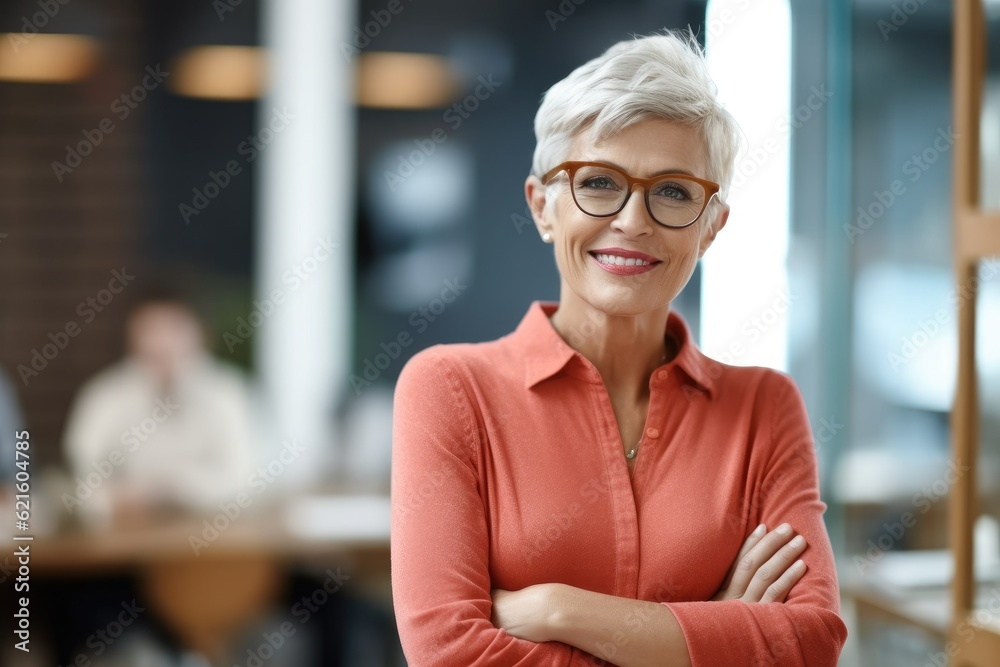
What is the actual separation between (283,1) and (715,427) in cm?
402

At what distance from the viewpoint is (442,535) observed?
123cm

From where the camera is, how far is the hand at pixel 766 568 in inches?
A: 50.8

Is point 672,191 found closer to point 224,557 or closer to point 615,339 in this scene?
point 615,339

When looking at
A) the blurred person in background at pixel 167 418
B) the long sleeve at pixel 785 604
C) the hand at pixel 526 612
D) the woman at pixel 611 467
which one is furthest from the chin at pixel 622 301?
the blurred person in background at pixel 167 418

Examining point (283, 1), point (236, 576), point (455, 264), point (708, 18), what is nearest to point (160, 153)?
point (283, 1)

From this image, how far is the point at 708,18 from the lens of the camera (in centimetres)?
285

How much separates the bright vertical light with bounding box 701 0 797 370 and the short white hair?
1504mm

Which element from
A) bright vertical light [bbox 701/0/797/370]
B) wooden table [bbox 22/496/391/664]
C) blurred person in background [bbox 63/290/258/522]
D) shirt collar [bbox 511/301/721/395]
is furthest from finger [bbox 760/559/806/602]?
blurred person in background [bbox 63/290/258/522]

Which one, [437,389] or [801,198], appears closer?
[437,389]

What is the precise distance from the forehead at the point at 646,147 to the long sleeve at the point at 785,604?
1.22 feet

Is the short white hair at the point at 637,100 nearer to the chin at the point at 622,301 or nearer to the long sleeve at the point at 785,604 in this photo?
the chin at the point at 622,301

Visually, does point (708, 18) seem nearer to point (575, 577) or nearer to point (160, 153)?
point (575, 577)

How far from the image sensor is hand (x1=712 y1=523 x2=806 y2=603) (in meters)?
1.29

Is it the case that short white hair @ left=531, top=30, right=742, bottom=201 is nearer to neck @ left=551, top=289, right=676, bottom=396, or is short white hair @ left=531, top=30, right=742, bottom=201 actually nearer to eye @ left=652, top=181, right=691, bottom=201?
eye @ left=652, top=181, right=691, bottom=201
